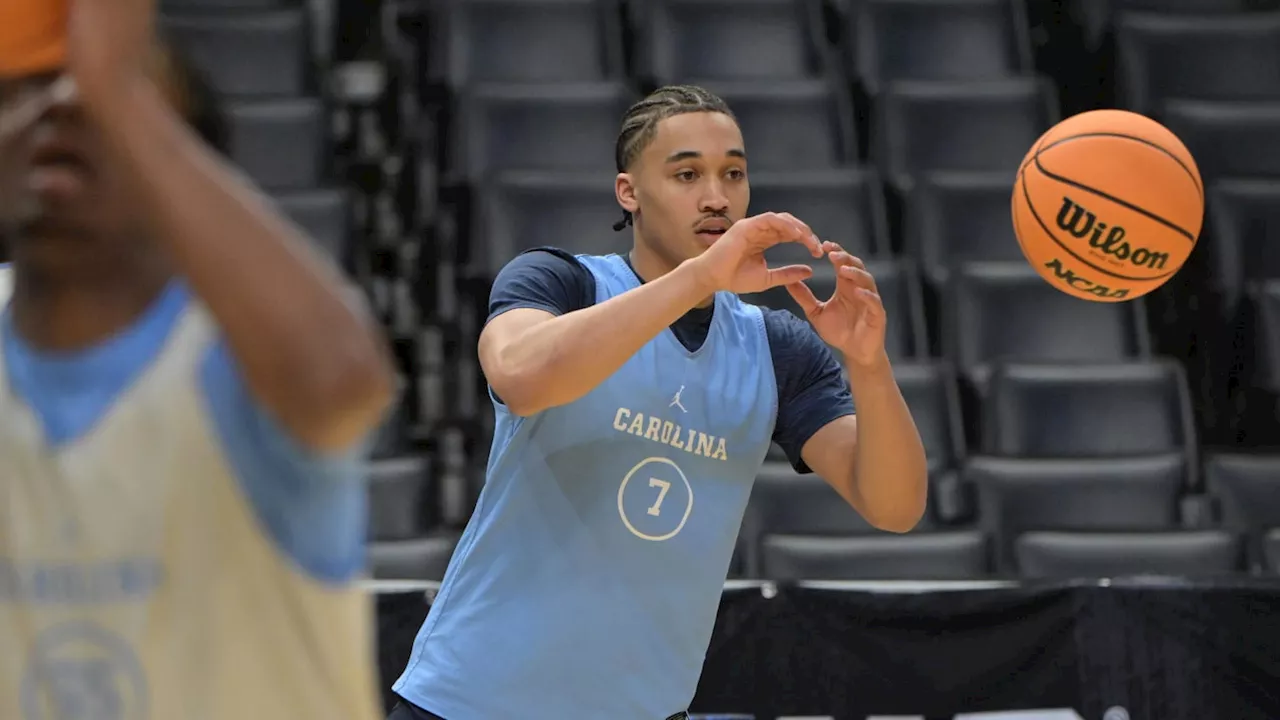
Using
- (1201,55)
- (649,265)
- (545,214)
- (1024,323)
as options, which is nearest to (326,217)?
(545,214)

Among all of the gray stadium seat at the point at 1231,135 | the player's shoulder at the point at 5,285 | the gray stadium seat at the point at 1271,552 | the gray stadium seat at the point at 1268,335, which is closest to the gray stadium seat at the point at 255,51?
the gray stadium seat at the point at 1231,135

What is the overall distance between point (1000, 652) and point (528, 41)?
13.5 feet

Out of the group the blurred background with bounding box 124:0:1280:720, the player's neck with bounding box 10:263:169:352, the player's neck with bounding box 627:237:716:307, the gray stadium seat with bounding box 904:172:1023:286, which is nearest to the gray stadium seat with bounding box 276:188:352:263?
the blurred background with bounding box 124:0:1280:720

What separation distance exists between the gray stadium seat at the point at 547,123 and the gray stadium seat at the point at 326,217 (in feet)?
2.11

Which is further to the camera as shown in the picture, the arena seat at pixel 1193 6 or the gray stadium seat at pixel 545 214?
the arena seat at pixel 1193 6

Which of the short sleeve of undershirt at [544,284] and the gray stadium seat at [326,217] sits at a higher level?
Answer: the short sleeve of undershirt at [544,284]

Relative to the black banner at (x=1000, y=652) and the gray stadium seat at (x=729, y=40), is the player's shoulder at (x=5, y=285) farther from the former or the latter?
the gray stadium seat at (x=729, y=40)

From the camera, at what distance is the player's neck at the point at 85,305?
1074mm

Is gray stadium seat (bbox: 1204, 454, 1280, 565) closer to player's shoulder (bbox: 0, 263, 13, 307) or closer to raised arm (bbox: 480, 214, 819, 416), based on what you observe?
raised arm (bbox: 480, 214, 819, 416)

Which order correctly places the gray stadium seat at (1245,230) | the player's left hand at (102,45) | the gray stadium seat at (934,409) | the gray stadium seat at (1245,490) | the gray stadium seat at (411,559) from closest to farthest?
the player's left hand at (102,45) < the gray stadium seat at (411,559) < the gray stadium seat at (1245,490) < the gray stadium seat at (934,409) < the gray stadium seat at (1245,230)

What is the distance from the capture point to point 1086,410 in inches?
221

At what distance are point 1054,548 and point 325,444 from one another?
4.02m

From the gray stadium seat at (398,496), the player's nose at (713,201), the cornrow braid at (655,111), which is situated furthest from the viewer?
the gray stadium seat at (398,496)

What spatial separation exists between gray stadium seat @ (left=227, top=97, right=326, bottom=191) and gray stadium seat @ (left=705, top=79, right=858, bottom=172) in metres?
1.75
